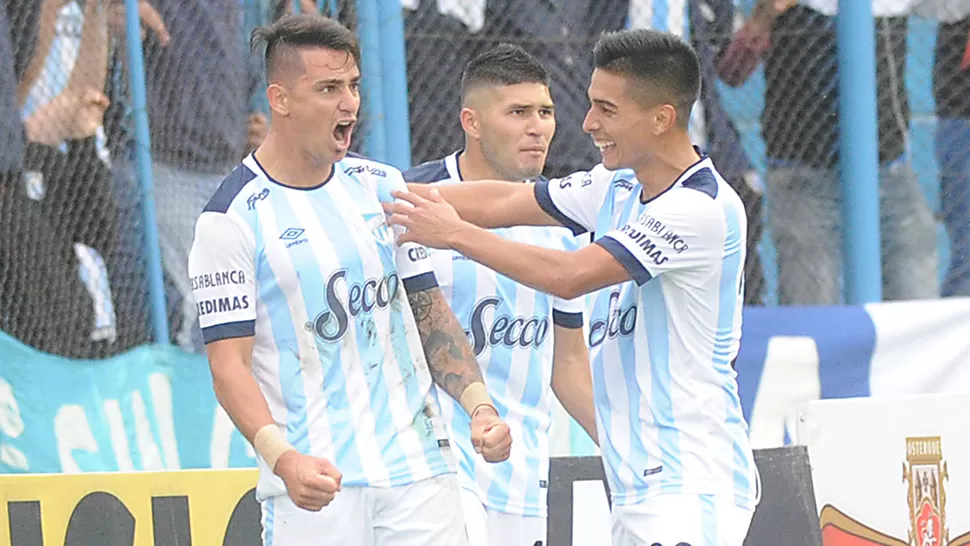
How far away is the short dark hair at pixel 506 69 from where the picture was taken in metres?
6.20

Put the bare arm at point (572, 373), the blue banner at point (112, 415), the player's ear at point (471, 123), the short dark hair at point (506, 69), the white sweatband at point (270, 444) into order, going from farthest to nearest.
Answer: the blue banner at point (112, 415), the short dark hair at point (506, 69), the player's ear at point (471, 123), the bare arm at point (572, 373), the white sweatband at point (270, 444)

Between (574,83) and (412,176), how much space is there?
2.18 metres

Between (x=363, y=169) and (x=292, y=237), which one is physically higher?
(x=363, y=169)

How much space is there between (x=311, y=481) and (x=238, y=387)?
392mm

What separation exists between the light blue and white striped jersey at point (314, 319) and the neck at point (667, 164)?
81 cm

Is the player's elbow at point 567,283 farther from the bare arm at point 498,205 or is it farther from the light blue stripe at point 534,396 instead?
the light blue stripe at point 534,396

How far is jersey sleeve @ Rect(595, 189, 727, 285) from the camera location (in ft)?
14.4

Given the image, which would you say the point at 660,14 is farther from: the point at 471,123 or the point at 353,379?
the point at 353,379

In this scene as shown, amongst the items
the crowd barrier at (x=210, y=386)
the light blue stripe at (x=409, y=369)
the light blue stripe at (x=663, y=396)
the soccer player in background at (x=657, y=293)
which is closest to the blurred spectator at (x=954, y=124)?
the crowd barrier at (x=210, y=386)

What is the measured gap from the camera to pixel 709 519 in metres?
4.34

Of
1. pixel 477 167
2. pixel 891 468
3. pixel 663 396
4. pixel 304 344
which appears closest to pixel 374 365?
pixel 304 344

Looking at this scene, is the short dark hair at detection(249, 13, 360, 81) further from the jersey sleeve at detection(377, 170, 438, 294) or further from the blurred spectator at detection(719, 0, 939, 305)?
the blurred spectator at detection(719, 0, 939, 305)

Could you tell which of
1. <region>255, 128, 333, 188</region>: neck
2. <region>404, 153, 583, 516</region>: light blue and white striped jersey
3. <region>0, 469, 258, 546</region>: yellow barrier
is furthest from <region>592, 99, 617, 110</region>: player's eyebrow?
<region>0, 469, 258, 546</region>: yellow barrier

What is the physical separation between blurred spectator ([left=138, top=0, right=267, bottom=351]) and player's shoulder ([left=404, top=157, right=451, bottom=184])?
183cm
